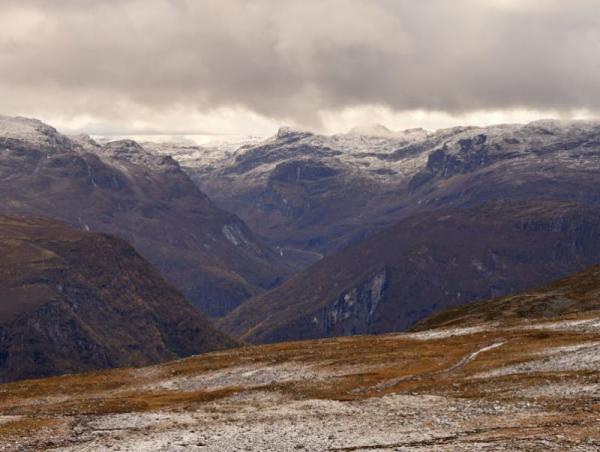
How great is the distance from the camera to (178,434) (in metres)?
60.3

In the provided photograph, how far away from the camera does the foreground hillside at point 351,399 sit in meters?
55.2

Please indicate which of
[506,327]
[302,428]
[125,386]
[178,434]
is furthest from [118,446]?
[506,327]

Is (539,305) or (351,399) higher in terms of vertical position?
(351,399)

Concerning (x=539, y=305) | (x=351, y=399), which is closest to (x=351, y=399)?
(x=351, y=399)

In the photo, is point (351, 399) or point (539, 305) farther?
point (539, 305)

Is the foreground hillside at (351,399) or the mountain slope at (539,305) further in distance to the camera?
the mountain slope at (539,305)

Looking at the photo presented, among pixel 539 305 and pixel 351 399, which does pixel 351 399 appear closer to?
pixel 351 399

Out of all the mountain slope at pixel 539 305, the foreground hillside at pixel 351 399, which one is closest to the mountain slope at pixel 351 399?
the foreground hillside at pixel 351 399

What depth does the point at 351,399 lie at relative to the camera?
73.2 meters

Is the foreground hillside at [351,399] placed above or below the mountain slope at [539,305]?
above

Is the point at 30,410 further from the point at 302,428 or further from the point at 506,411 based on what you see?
the point at 506,411

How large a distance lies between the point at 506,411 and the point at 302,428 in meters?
13.9

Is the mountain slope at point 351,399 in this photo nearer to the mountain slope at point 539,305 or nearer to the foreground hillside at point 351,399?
the foreground hillside at point 351,399

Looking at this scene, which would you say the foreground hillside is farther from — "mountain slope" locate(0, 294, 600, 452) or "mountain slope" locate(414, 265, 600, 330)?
"mountain slope" locate(414, 265, 600, 330)
